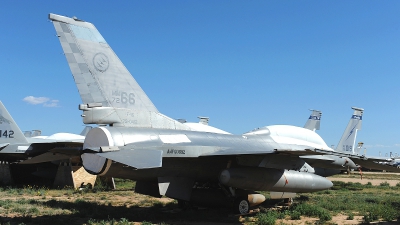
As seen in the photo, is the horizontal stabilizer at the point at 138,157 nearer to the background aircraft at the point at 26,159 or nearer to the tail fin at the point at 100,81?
the tail fin at the point at 100,81

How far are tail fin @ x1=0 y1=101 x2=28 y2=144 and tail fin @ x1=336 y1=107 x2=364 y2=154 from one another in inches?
813

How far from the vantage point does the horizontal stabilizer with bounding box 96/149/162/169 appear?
8078 mm

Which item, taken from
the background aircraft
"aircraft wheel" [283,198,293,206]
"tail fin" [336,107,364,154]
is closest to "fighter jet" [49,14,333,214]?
"aircraft wheel" [283,198,293,206]

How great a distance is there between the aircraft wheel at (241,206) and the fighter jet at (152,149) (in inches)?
1.2

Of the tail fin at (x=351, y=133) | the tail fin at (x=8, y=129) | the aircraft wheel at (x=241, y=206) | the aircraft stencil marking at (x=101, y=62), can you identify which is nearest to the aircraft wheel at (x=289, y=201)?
the aircraft wheel at (x=241, y=206)

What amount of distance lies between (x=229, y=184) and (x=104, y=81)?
4552 millimetres

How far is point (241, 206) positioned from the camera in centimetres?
1194

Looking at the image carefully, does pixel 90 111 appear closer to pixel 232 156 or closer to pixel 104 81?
pixel 104 81

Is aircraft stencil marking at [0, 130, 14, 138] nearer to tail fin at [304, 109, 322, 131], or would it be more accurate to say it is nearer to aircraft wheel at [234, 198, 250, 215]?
aircraft wheel at [234, 198, 250, 215]

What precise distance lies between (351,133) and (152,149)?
1932 centimetres

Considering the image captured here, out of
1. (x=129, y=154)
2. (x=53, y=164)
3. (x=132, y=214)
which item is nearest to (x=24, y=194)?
(x=53, y=164)

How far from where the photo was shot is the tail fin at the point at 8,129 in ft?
74.2

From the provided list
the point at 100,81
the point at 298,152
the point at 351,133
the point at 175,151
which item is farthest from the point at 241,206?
the point at 351,133

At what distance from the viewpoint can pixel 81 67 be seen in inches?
389
